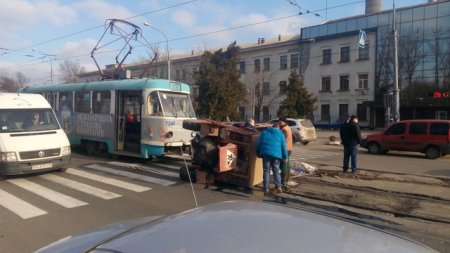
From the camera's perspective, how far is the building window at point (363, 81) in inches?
1853

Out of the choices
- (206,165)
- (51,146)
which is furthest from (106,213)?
(51,146)

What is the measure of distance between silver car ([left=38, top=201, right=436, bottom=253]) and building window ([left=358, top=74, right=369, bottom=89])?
47.1 meters

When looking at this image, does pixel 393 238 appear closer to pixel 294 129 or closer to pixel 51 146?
pixel 51 146

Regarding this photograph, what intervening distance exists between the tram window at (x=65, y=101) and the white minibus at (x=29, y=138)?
200 inches

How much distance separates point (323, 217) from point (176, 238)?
988 mm

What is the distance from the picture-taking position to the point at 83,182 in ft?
36.0

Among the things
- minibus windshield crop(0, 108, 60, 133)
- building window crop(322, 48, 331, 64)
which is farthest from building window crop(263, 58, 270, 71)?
minibus windshield crop(0, 108, 60, 133)

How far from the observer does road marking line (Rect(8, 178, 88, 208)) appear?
8586 millimetres

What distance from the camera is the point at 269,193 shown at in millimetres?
9914

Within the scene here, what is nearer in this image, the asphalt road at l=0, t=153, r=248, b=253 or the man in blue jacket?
the asphalt road at l=0, t=153, r=248, b=253

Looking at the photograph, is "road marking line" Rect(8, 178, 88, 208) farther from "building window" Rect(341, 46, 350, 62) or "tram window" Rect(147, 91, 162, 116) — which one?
"building window" Rect(341, 46, 350, 62)

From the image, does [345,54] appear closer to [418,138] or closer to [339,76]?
[339,76]

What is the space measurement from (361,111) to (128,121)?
1463 inches

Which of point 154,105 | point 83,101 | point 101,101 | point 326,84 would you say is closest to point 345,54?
point 326,84
